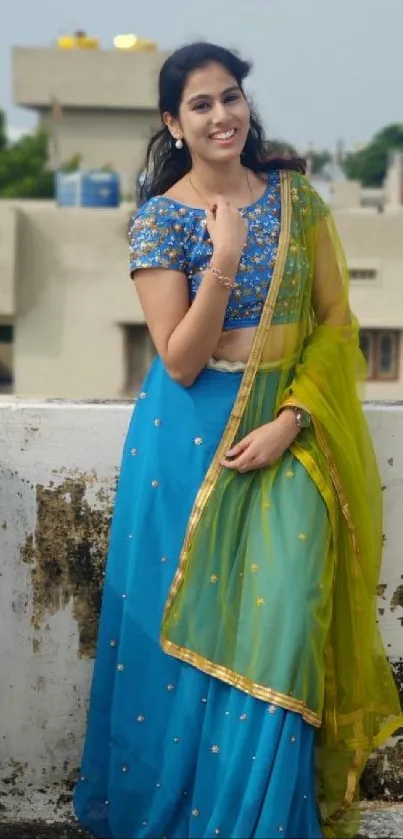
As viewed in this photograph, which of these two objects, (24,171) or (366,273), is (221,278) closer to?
(366,273)

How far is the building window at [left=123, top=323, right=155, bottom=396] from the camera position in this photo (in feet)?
71.0

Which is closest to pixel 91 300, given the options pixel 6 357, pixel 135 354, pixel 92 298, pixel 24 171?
pixel 92 298

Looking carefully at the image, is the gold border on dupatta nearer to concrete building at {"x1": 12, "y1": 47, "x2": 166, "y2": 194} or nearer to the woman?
the woman

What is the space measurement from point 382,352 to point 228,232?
20095 millimetres

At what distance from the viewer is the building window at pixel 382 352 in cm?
2166

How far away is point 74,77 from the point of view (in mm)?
30688

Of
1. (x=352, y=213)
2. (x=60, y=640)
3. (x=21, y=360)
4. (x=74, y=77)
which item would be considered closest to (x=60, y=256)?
(x=21, y=360)

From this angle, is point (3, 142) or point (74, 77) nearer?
point (3, 142)

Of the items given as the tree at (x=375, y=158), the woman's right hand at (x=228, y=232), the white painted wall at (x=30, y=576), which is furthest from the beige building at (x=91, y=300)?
the woman's right hand at (x=228, y=232)

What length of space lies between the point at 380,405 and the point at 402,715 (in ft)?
1.83

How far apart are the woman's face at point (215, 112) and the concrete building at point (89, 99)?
92.4 ft

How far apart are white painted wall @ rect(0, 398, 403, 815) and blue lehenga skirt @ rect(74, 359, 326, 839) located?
→ 7.4 inches

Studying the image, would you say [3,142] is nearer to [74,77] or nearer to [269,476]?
[74,77]

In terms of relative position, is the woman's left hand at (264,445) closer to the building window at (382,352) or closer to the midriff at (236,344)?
the midriff at (236,344)
